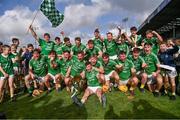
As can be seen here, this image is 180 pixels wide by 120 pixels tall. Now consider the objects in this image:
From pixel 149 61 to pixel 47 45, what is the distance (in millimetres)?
4428

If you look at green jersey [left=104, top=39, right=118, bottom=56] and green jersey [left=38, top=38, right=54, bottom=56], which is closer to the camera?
green jersey [left=104, top=39, right=118, bottom=56]

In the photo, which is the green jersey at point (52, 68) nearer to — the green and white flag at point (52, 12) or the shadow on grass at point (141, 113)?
the green and white flag at point (52, 12)

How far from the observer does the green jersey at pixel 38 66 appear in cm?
1299

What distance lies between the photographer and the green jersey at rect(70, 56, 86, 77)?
12.6 metres

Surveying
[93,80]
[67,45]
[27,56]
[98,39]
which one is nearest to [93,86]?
[93,80]

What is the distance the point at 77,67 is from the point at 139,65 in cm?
225

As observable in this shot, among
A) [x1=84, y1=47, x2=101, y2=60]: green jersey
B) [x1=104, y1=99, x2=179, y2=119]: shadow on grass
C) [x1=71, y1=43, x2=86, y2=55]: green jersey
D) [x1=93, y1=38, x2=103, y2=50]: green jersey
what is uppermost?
[x1=93, y1=38, x2=103, y2=50]: green jersey

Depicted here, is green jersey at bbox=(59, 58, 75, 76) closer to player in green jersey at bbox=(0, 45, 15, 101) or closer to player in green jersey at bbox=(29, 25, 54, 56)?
player in green jersey at bbox=(29, 25, 54, 56)

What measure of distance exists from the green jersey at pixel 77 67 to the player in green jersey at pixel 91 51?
2.77 feet

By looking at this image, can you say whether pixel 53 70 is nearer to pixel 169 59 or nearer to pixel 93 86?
pixel 93 86

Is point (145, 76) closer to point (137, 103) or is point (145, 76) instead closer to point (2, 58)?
point (137, 103)

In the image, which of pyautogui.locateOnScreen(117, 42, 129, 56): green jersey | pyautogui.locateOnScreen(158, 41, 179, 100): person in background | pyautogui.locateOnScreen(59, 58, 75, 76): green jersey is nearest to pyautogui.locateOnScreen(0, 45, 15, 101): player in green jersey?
pyautogui.locateOnScreen(59, 58, 75, 76): green jersey

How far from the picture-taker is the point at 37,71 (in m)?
13.1

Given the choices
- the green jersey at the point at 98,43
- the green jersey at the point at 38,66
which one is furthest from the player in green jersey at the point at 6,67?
the green jersey at the point at 98,43
